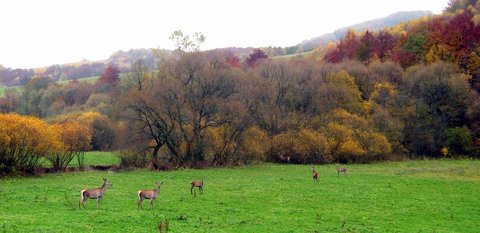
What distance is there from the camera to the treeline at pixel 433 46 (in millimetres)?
68688

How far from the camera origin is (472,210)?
25.5m

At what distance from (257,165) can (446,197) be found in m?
23.7

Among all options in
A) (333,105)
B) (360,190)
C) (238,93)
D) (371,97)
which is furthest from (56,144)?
(371,97)

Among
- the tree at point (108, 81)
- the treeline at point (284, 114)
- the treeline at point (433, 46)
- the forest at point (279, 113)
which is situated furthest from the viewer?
the tree at point (108, 81)

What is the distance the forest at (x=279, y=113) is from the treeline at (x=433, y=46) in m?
0.21

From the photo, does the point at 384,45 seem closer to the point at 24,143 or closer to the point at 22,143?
the point at 24,143

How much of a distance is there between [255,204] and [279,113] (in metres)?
34.7

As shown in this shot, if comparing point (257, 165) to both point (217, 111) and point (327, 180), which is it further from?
point (327, 180)

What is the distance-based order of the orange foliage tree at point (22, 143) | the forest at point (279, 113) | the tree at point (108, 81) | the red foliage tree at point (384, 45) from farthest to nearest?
1. the tree at point (108, 81)
2. the red foliage tree at point (384, 45)
3. the forest at point (279, 113)
4. the orange foliage tree at point (22, 143)

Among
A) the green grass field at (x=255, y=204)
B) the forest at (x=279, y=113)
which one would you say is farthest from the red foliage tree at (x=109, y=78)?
the green grass field at (x=255, y=204)

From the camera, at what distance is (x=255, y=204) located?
24.8 meters

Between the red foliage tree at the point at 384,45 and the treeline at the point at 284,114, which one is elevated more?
the red foliage tree at the point at 384,45

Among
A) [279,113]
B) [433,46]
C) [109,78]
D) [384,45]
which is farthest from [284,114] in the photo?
[109,78]

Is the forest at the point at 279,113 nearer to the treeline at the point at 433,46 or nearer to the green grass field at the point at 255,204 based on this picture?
the treeline at the point at 433,46
